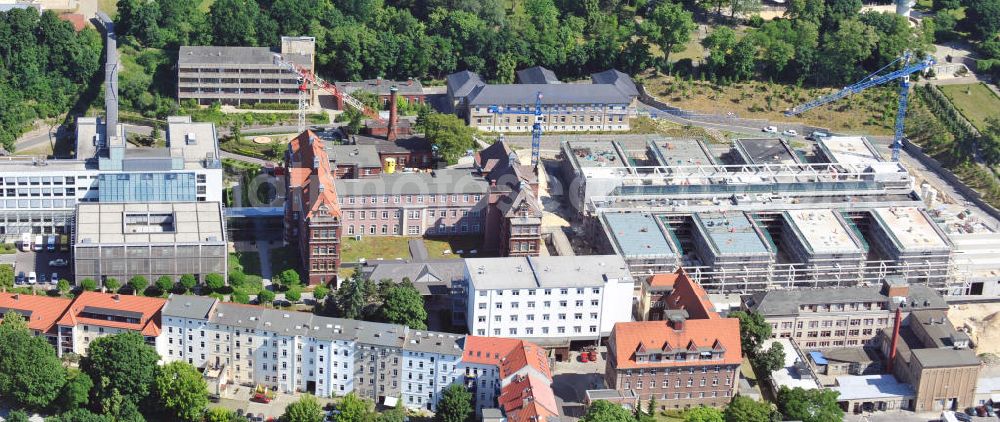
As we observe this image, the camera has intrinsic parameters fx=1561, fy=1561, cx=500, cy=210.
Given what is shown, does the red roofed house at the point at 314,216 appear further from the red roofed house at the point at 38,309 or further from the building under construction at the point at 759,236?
the building under construction at the point at 759,236

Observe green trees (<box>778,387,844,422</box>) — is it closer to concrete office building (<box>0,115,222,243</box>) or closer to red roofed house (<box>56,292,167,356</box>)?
red roofed house (<box>56,292,167,356</box>)

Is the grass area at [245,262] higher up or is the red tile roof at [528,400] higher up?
the grass area at [245,262]

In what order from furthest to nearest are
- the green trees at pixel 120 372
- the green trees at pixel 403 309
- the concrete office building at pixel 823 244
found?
the concrete office building at pixel 823 244, the green trees at pixel 403 309, the green trees at pixel 120 372

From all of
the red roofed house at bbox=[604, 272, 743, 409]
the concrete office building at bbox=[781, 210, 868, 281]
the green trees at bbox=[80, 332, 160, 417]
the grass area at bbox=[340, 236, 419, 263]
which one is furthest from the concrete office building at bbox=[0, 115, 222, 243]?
the concrete office building at bbox=[781, 210, 868, 281]

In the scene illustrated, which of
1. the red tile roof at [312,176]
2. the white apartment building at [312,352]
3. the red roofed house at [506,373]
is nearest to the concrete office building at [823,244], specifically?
the red roofed house at [506,373]

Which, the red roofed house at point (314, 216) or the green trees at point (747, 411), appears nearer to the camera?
the green trees at point (747, 411)

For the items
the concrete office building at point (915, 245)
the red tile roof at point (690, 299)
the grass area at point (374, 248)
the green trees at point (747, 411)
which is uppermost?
the concrete office building at point (915, 245)

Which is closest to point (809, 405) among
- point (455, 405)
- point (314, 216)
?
point (455, 405)

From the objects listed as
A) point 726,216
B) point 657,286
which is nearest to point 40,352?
A: point 657,286
